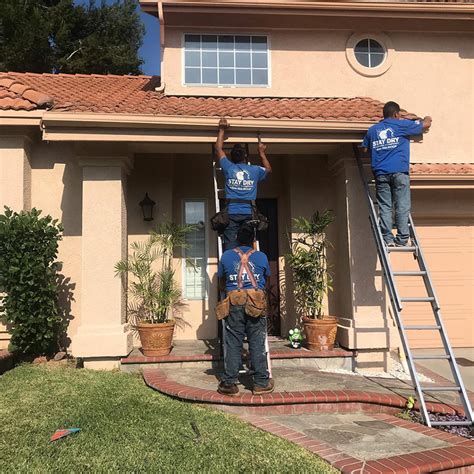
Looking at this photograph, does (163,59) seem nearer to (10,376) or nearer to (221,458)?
(10,376)

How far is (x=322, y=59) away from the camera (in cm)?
832

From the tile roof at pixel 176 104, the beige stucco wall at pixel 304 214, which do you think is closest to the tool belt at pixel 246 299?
the beige stucco wall at pixel 304 214

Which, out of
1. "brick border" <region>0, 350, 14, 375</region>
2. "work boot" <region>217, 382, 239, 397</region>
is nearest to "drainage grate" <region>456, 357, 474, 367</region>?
"work boot" <region>217, 382, 239, 397</region>

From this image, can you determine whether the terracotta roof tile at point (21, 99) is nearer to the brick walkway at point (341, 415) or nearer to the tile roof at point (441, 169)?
the brick walkway at point (341, 415)

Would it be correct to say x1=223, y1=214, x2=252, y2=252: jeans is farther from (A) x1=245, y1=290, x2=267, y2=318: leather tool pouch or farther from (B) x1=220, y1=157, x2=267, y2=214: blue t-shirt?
(A) x1=245, y1=290, x2=267, y2=318: leather tool pouch

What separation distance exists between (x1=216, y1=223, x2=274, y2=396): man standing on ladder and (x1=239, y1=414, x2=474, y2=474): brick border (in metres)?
0.77

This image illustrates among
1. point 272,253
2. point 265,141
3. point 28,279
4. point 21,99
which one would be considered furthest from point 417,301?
point 21,99

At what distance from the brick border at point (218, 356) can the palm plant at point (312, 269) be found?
622 mm

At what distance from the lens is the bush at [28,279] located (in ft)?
19.7

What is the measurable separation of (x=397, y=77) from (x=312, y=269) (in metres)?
4.45

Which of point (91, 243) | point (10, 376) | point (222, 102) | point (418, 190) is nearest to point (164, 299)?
point (91, 243)

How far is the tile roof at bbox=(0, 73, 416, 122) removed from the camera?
6168 mm

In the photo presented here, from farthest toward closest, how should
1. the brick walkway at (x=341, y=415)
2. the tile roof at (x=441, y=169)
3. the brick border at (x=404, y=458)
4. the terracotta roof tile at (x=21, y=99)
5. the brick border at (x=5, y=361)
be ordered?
the tile roof at (x=441, y=169) → the terracotta roof tile at (x=21, y=99) → the brick border at (x=5, y=361) → the brick walkway at (x=341, y=415) → the brick border at (x=404, y=458)

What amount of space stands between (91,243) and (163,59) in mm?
3793
